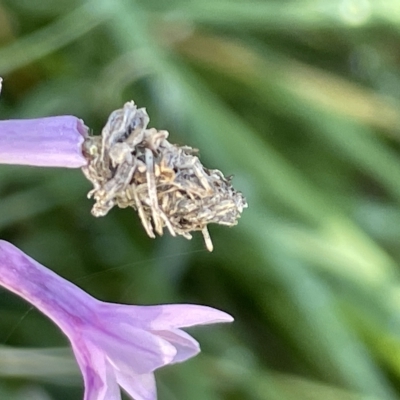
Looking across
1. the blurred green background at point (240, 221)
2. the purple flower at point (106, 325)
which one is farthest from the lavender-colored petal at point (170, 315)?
the blurred green background at point (240, 221)

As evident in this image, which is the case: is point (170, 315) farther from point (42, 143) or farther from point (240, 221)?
point (240, 221)

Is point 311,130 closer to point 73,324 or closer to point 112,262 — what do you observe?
point 112,262

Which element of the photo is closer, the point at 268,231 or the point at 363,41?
the point at 268,231

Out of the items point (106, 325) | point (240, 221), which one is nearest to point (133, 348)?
point (106, 325)

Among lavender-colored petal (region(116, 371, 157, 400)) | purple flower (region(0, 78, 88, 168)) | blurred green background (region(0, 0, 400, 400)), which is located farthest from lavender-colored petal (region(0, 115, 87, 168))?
blurred green background (region(0, 0, 400, 400))

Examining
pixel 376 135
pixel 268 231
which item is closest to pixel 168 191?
pixel 268 231

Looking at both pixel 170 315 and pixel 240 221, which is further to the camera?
pixel 240 221

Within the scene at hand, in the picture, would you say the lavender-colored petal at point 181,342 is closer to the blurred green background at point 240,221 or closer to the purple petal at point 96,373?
the purple petal at point 96,373

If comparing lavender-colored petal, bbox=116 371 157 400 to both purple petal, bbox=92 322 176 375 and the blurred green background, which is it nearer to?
purple petal, bbox=92 322 176 375
